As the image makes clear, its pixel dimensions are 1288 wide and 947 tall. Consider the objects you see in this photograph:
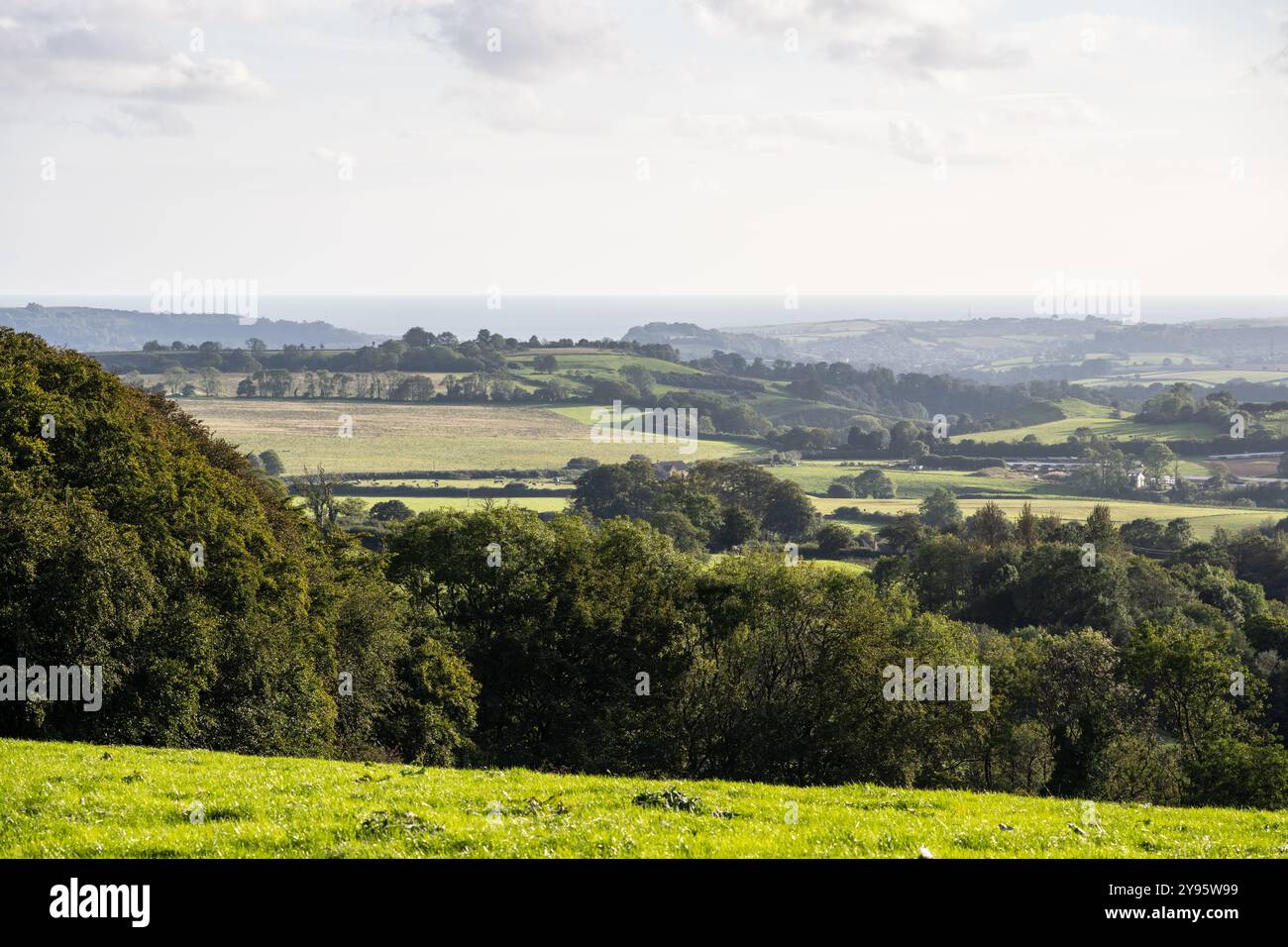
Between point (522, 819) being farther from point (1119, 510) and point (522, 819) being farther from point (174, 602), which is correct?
point (1119, 510)

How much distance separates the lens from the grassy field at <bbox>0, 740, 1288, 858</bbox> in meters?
11.6

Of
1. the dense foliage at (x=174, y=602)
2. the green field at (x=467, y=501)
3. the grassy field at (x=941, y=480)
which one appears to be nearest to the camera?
the dense foliage at (x=174, y=602)

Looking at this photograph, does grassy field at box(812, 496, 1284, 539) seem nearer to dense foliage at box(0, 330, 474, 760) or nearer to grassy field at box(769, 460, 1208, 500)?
grassy field at box(769, 460, 1208, 500)

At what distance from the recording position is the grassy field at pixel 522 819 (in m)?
11.6

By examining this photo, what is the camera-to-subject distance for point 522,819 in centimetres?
1321

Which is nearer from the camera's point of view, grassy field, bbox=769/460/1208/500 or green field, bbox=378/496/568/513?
green field, bbox=378/496/568/513

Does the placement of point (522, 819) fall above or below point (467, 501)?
above
